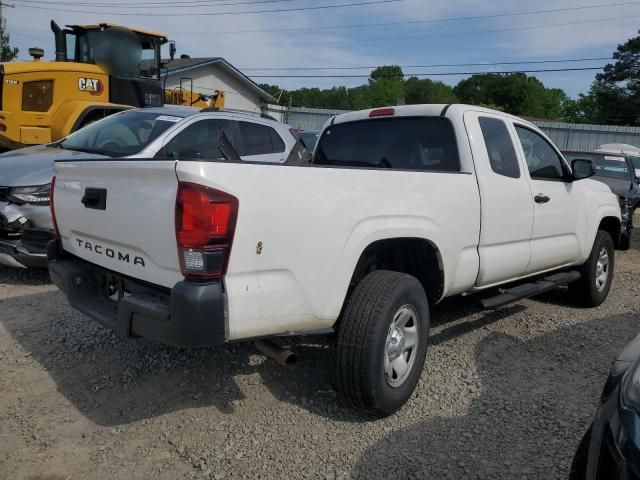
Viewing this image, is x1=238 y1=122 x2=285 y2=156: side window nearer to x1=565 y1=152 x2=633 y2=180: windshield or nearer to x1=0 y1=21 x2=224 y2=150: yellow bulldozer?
x1=0 y1=21 x2=224 y2=150: yellow bulldozer

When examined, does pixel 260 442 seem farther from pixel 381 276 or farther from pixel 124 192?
pixel 124 192

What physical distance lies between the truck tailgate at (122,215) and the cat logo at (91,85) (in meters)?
7.11

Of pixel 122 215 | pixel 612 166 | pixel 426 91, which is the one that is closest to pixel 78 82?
pixel 122 215

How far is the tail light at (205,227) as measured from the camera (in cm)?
254

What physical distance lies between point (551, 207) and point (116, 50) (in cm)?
900

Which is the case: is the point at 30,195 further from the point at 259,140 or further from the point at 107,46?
the point at 107,46

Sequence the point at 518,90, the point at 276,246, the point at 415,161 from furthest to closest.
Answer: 1. the point at 518,90
2. the point at 415,161
3. the point at 276,246

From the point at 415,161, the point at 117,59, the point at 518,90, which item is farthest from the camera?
the point at 518,90

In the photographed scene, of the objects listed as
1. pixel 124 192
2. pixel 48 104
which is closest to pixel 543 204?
pixel 124 192

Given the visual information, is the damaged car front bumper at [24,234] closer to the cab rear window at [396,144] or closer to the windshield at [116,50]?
the cab rear window at [396,144]

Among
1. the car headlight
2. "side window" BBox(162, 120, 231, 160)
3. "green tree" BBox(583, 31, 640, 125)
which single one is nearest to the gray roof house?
"side window" BBox(162, 120, 231, 160)

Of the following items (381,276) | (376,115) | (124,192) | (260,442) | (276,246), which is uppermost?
(376,115)

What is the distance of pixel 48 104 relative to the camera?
9.77 metres

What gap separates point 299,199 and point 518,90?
88.7 m
